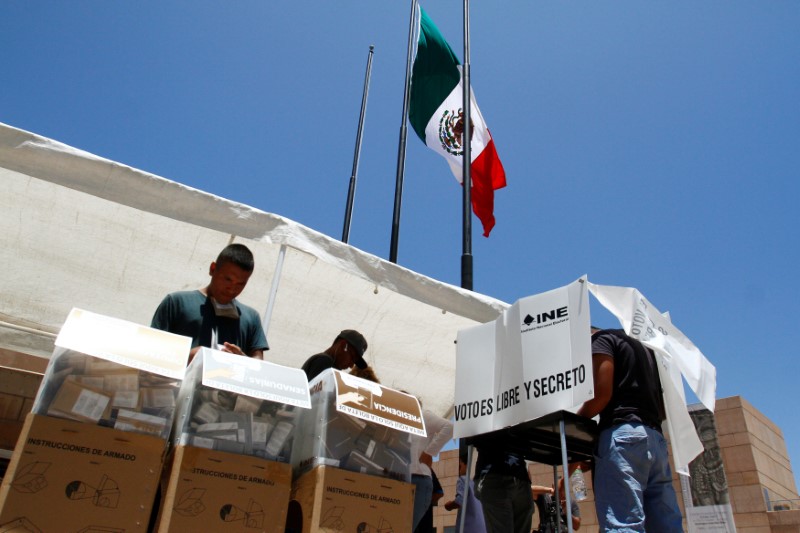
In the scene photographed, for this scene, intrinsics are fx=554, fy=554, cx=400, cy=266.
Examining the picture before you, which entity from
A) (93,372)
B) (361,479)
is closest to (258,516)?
(361,479)

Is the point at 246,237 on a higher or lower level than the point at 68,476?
higher

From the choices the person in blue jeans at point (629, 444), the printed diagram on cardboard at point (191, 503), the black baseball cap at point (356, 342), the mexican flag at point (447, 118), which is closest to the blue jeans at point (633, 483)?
the person in blue jeans at point (629, 444)

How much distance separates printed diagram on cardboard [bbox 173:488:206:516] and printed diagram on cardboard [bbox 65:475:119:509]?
7.1 inches

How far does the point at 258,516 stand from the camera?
6.09 feet

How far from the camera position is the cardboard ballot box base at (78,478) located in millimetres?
1560

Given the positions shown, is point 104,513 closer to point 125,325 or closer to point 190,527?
point 190,527

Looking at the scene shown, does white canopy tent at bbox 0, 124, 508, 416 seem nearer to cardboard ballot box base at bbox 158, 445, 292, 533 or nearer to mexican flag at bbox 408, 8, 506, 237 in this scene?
cardboard ballot box base at bbox 158, 445, 292, 533

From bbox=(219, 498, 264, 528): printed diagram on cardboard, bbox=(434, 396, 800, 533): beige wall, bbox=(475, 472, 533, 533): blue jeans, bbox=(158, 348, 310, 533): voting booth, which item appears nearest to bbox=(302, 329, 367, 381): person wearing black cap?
bbox=(475, 472, 533, 533): blue jeans

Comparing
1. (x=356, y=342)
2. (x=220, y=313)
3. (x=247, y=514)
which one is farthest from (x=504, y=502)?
(x=220, y=313)

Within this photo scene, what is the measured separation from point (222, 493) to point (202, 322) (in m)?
1.06

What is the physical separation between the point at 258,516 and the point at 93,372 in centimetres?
72

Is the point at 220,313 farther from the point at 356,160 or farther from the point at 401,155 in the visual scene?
the point at 356,160

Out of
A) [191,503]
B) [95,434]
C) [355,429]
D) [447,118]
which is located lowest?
[191,503]

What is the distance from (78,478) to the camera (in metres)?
1.65
